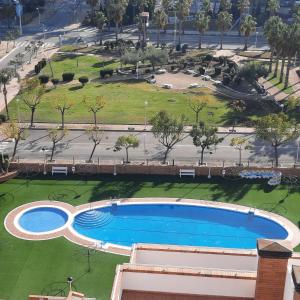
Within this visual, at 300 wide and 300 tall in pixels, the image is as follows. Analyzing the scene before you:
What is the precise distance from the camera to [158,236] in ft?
164

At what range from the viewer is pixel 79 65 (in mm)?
102875

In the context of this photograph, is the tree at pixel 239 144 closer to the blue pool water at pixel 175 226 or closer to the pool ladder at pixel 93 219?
the blue pool water at pixel 175 226

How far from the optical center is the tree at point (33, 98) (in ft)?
235

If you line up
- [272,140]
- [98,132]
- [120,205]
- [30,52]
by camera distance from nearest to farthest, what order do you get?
1. [120,205]
2. [272,140]
3. [98,132]
4. [30,52]

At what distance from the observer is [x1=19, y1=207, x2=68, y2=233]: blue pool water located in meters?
50.4

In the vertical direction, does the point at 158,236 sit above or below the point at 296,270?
below

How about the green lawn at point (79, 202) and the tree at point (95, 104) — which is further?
the tree at point (95, 104)

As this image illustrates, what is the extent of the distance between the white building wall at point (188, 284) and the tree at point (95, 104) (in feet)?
152

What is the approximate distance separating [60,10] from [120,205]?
4417 inches

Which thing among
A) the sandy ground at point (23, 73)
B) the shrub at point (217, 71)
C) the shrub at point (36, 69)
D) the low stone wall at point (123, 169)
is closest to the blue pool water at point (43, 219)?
the low stone wall at point (123, 169)

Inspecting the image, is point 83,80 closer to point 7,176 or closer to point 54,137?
point 54,137

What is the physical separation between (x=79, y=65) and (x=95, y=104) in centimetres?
2725

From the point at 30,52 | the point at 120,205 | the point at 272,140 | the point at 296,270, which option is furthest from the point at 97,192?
the point at 30,52

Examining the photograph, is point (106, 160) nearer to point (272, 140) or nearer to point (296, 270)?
point (272, 140)
